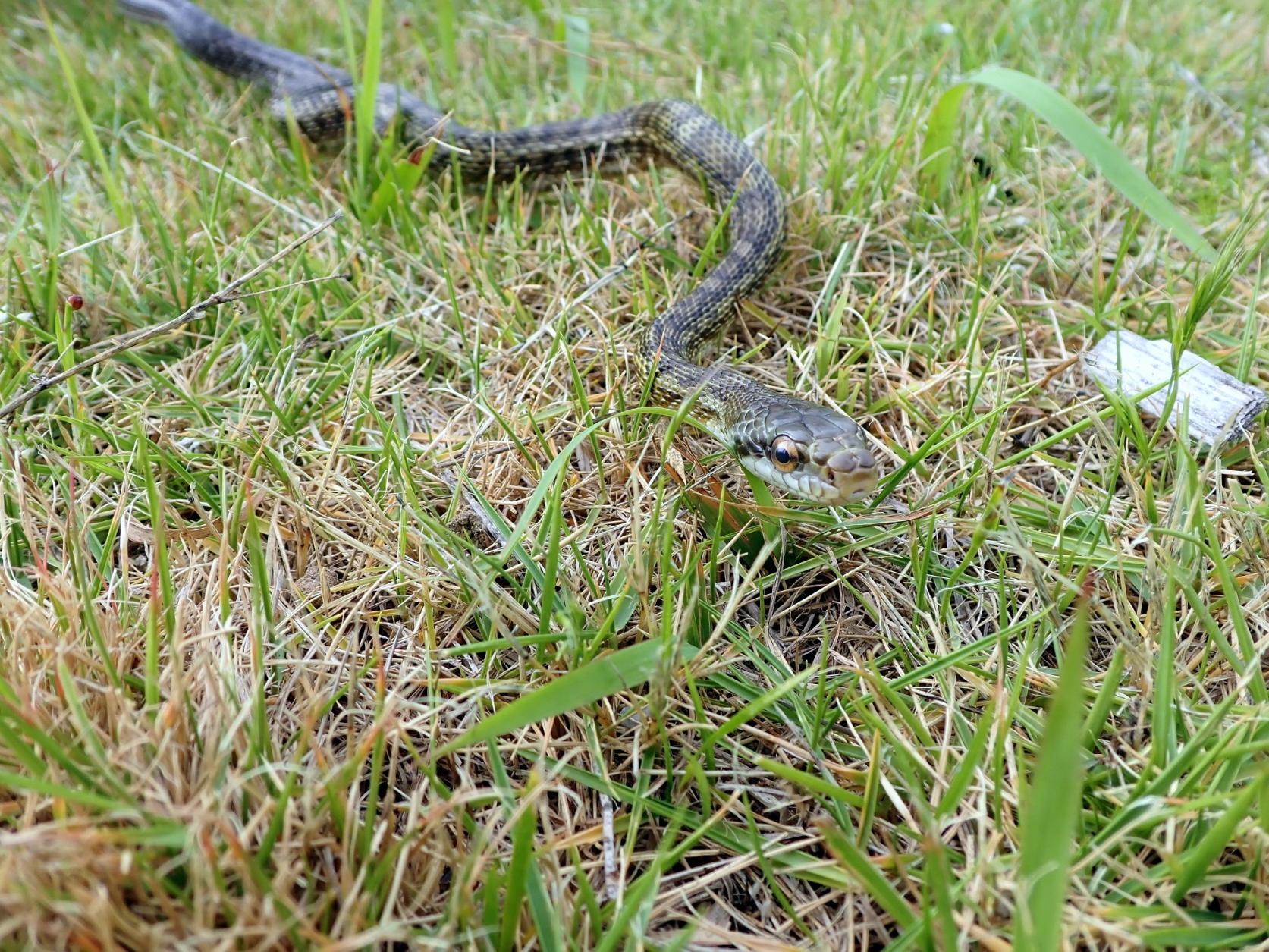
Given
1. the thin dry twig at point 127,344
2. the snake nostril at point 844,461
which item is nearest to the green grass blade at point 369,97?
the thin dry twig at point 127,344

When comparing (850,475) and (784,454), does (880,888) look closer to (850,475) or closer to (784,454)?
(850,475)

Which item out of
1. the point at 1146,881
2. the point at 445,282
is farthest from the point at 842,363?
the point at 1146,881

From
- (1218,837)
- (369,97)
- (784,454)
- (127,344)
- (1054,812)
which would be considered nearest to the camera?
(1054,812)

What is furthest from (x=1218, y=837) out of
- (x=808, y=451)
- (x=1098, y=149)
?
(x=1098, y=149)

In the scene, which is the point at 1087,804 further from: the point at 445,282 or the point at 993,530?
the point at 445,282

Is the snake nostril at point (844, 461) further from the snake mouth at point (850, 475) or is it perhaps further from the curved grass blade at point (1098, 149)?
the curved grass blade at point (1098, 149)

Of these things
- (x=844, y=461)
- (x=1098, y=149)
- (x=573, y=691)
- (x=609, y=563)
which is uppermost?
(x=1098, y=149)

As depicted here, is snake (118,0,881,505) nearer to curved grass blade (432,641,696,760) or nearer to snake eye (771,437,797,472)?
snake eye (771,437,797,472)
